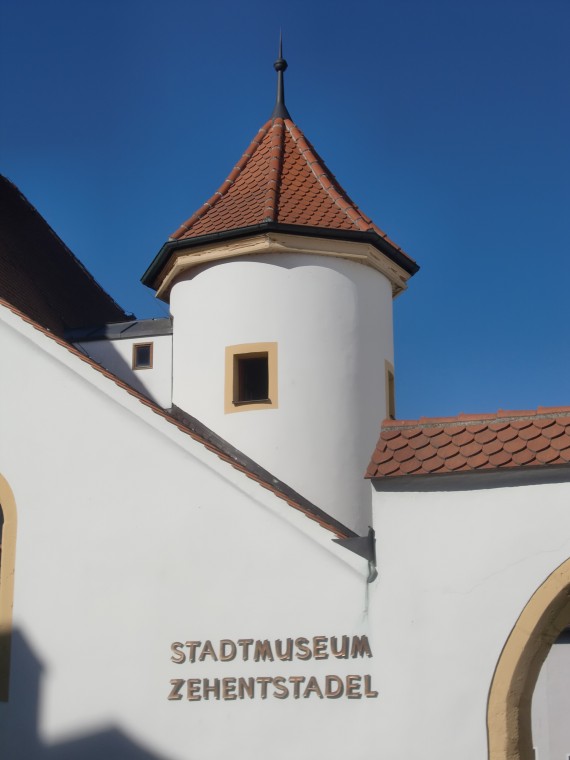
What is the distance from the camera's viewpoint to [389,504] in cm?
1004

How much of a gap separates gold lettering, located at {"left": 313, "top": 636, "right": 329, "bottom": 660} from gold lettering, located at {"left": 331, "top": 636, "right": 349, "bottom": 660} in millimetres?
70

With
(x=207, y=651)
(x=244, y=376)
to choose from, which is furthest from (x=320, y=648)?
(x=244, y=376)

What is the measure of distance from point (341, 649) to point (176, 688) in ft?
5.32

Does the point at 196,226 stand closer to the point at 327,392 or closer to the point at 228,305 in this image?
the point at 228,305

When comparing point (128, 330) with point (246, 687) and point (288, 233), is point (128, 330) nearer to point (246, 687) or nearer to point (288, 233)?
point (288, 233)

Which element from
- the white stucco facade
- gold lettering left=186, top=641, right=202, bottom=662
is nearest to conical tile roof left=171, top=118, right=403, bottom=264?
the white stucco facade

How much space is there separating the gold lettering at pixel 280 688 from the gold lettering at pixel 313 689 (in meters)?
0.18

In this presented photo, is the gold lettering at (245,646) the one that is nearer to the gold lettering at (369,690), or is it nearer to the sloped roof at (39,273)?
the gold lettering at (369,690)

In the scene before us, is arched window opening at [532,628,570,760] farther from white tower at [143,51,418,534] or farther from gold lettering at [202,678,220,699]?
gold lettering at [202,678,220,699]

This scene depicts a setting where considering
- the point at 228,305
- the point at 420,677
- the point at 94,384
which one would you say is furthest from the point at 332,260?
the point at 420,677

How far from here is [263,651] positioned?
1016cm

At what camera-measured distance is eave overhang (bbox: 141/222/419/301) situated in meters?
14.6

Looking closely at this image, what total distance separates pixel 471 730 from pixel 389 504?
204 cm

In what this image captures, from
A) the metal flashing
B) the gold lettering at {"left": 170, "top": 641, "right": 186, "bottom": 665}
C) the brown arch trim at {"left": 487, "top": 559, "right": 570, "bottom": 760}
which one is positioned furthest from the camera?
the metal flashing
